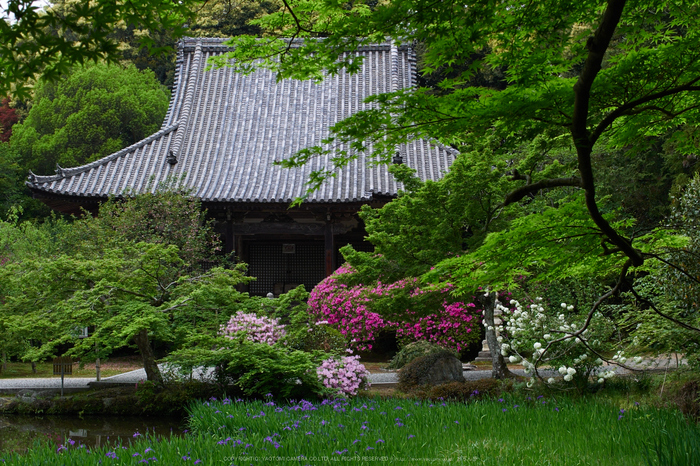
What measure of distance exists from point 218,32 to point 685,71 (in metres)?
24.5

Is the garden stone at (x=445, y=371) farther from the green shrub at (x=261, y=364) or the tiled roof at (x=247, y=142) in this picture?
the tiled roof at (x=247, y=142)

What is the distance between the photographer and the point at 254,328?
743 cm

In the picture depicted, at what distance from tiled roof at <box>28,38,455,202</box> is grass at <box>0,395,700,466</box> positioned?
680 centimetres

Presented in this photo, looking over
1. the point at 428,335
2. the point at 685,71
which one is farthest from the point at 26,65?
the point at 428,335

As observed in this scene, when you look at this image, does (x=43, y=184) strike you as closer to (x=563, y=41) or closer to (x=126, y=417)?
(x=126, y=417)

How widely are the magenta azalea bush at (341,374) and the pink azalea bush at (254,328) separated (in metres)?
0.93

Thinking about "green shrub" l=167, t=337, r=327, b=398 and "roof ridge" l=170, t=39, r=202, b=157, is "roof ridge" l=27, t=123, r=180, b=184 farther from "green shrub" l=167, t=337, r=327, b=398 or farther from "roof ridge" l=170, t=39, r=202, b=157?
"green shrub" l=167, t=337, r=327, b=398

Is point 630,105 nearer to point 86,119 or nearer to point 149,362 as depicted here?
point 149,362

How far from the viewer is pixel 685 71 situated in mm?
3129

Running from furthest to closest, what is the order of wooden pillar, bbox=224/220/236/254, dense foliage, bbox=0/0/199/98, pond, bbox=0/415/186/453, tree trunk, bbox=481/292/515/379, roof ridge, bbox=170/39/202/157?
roof ridge, bbox=170/39/202/157
wooden pillar, bbox=224/220/236/254
tree trunk, bbox=481/292/515/379
pond, bbox=0/415/186/453
dense foliage, bbox=0/0/199/98

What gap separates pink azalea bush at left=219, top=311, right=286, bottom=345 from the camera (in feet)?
24.1

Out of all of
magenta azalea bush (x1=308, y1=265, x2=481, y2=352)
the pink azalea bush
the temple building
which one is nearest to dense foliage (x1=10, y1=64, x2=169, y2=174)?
the temple building

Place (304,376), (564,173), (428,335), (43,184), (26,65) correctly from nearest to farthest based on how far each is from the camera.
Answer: (26,65) → (304,376) → (564,173) → (428,335) → (43,184)

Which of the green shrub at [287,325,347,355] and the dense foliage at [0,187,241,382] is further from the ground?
the dense foliage at [0,187,241,382]
